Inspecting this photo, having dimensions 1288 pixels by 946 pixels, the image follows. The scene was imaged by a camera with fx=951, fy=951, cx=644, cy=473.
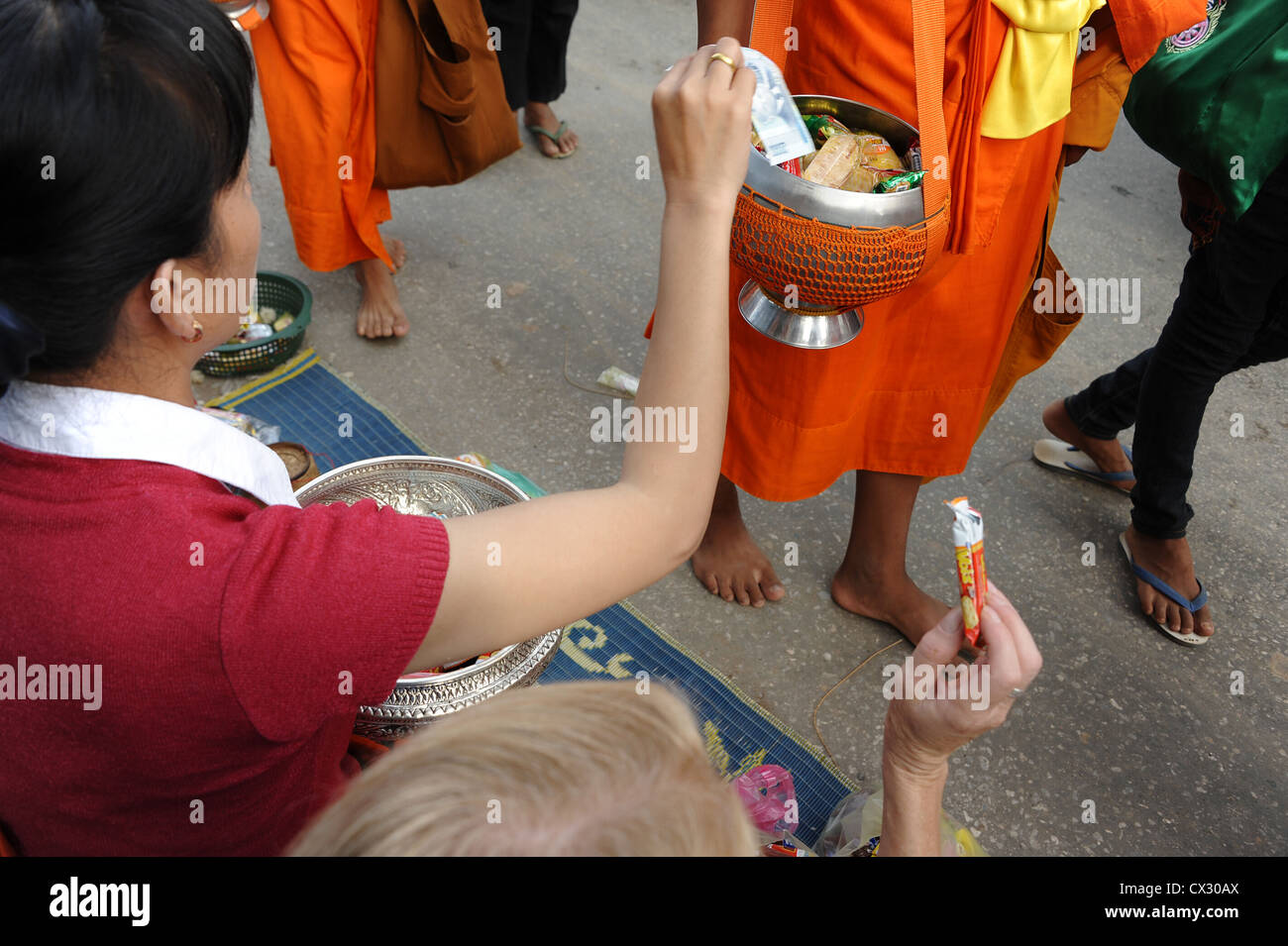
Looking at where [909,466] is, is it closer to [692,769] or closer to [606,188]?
[692,769]

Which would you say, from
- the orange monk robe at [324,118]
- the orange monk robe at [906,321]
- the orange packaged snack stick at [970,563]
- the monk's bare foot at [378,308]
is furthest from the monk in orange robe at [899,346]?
the monk's bare foot at [378,308]

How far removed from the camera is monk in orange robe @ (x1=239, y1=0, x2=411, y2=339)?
7.73ft

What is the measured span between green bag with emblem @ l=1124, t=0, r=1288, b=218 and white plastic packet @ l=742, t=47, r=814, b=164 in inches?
38.9

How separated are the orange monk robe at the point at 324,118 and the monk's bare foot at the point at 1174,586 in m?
2.20

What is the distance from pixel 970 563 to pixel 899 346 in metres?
0.84

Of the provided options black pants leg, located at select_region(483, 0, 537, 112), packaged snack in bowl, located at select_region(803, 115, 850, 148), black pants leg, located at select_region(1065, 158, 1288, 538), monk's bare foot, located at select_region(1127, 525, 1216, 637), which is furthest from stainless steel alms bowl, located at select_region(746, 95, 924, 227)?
black pants leg, located at select_region(483, 0, 537, 112)

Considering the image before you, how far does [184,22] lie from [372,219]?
6.41 ft

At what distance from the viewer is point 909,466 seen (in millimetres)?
2008

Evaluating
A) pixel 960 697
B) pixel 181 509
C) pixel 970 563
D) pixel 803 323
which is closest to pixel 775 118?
pixel 803 323

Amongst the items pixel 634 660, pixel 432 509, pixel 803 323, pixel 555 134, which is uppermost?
pixel 803 323

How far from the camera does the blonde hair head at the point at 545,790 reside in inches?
26.3

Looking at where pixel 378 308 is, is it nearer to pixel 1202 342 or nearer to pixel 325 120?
pixel 325 120

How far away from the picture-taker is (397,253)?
320cm

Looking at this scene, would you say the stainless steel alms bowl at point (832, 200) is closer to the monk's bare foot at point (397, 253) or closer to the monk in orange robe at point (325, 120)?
the monk in orange robe at point (325, 120)
